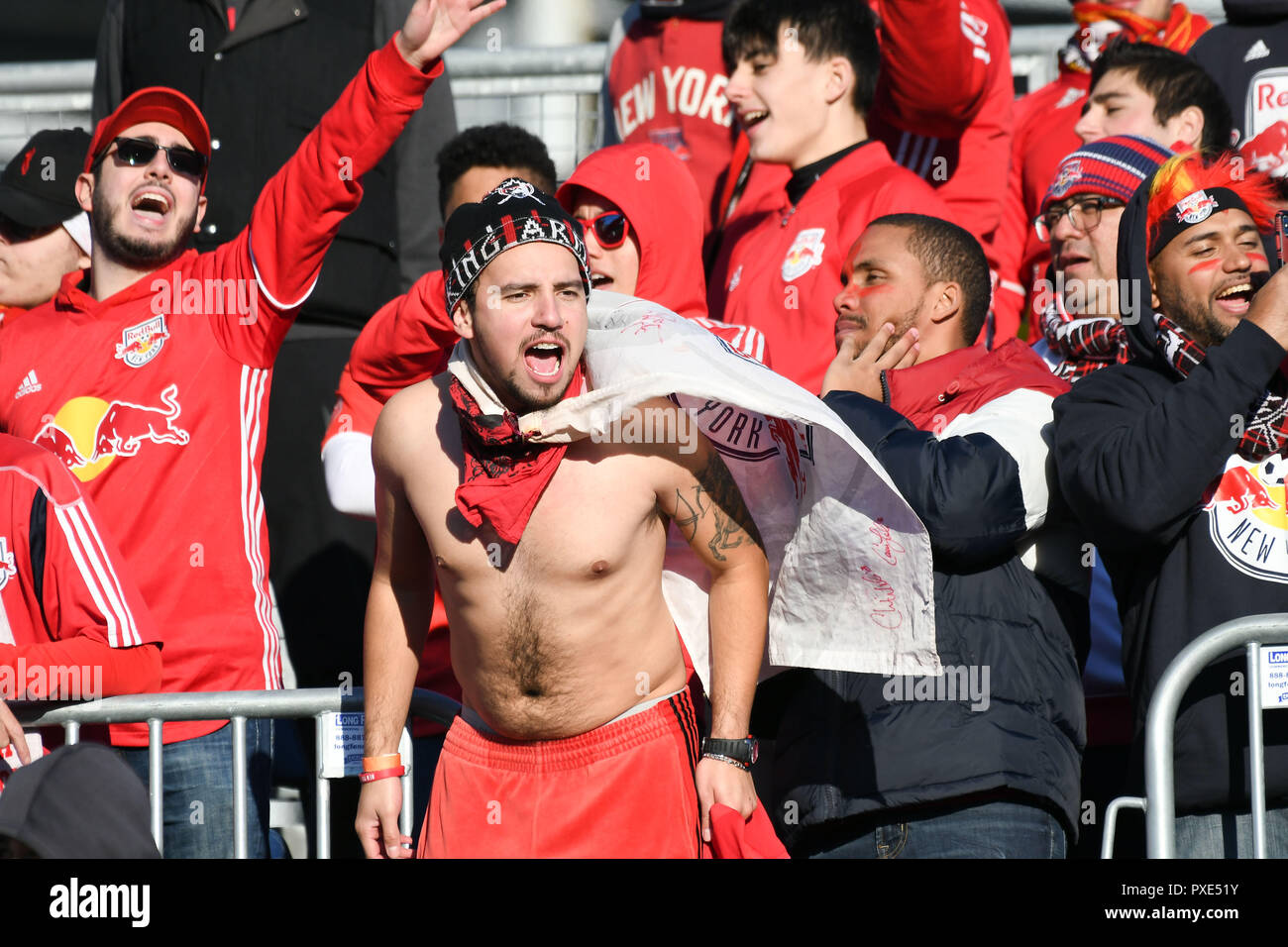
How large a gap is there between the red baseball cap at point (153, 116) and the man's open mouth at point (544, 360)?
2072 millimetres

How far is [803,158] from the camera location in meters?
5.43

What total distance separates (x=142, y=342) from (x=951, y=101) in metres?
2.90

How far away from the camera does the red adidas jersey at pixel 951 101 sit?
5.40m

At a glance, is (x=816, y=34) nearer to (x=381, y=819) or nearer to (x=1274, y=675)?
(x=1274, y=675)

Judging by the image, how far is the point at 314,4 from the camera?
6148 millimetres

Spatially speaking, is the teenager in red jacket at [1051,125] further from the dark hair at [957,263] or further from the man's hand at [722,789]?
the man's hand at [722,789]

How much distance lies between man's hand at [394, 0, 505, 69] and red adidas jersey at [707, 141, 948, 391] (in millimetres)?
1257

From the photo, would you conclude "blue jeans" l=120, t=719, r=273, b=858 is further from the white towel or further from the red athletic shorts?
the white towel

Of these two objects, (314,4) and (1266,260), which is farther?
(314,4)

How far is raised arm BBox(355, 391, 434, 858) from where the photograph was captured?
376 cm

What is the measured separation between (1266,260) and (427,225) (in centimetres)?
331

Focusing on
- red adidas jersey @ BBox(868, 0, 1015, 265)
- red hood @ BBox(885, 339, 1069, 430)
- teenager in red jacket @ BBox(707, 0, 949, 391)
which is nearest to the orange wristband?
red hood @ BBox(885, 339, 1069, 430)
